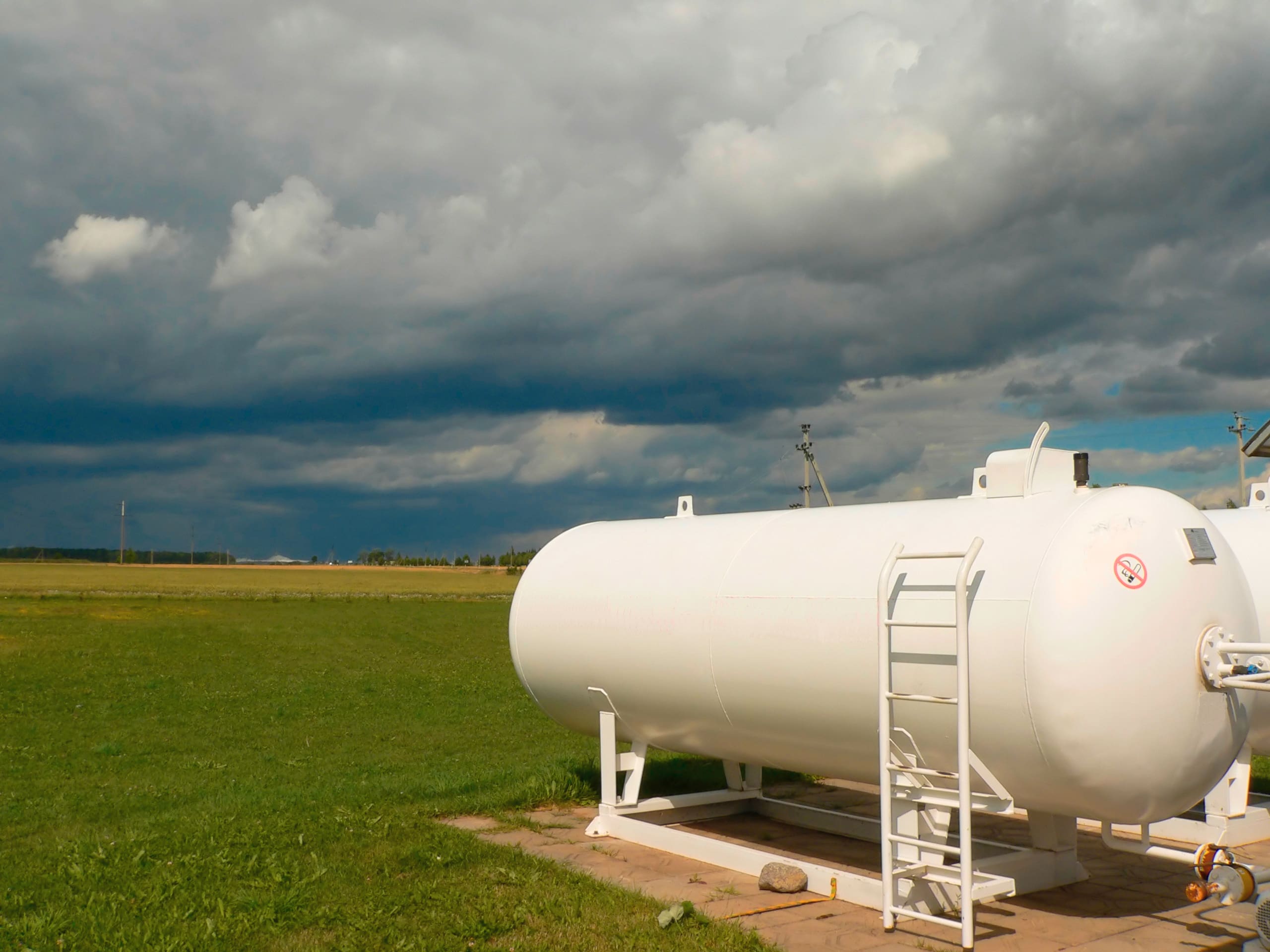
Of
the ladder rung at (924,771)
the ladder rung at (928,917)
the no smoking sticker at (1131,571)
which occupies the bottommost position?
the ladder rung at (928,917)

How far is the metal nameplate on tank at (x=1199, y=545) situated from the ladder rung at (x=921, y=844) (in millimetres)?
2308

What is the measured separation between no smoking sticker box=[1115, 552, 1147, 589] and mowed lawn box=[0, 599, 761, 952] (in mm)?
3209

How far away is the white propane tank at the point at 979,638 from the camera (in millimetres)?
6250

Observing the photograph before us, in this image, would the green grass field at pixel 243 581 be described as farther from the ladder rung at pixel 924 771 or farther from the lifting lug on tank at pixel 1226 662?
the lifting lug on tank at pixel 1226 662

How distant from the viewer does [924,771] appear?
676cm

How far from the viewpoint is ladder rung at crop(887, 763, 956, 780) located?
6805 mm

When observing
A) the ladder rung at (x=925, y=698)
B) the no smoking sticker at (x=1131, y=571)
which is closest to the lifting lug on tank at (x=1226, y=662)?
the no smoking sticker at (x=1131, y=571)

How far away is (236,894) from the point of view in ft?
24.9

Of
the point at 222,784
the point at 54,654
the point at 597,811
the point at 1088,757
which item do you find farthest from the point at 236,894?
the point at 54,654

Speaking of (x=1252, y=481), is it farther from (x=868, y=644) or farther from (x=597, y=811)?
(x=597, y=811)

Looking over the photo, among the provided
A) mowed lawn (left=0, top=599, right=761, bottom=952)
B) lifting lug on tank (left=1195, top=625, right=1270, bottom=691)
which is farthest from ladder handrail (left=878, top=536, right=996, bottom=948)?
lifting lug on tank (left=1195, top=625, right=1270, bottom=691)

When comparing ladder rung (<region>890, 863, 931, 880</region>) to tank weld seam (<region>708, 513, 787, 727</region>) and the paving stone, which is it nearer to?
the paving stone

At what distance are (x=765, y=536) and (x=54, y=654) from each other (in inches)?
1008

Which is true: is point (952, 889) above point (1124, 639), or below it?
below
